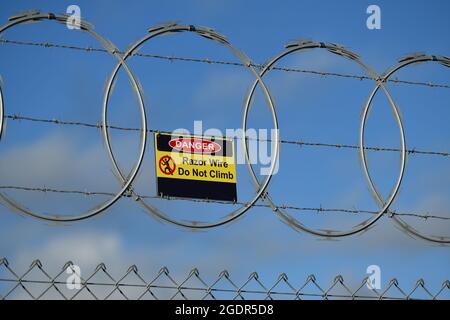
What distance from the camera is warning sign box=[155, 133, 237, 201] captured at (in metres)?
20.8

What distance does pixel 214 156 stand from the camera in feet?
69.3

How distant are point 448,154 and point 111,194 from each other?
30.4 feet

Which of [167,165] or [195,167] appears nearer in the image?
[167,165]

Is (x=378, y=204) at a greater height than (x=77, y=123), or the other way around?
(x=77, y=123)

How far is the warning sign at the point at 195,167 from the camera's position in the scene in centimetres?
2077

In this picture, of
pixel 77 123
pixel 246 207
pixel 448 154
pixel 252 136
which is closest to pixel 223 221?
pixel 246 207

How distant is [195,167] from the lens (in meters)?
21.0

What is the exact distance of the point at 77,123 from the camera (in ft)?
67.5
